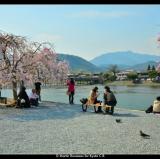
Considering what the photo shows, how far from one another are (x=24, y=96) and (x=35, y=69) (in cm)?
513

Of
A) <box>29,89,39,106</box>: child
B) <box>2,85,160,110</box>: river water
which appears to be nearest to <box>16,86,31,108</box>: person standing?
<box>29,89,39,106</box>: child

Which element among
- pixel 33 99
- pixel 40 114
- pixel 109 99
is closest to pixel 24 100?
pixel 33 99

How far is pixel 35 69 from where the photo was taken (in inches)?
963

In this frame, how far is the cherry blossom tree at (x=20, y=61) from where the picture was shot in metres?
22.6

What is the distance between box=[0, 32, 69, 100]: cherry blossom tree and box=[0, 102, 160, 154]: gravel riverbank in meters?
5.31

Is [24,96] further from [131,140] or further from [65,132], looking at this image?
[131,140]

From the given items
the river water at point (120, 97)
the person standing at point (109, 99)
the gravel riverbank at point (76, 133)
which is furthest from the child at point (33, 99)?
the river water at point (120, 97)

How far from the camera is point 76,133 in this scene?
12.3m

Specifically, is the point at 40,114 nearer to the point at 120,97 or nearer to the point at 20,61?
A: the point at 20,61

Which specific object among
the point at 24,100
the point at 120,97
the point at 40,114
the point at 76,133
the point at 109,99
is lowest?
the point at 120,97

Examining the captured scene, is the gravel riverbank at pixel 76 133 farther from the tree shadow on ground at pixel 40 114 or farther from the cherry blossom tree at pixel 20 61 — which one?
the cherry blossom tree at pixel 20 61

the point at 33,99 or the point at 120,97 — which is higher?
the point at 33,99

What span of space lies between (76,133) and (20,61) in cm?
1188
